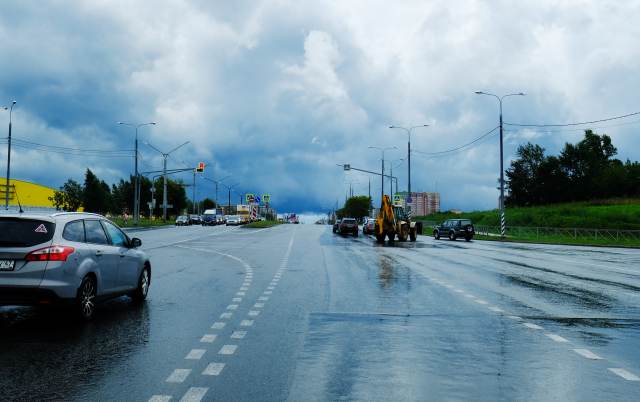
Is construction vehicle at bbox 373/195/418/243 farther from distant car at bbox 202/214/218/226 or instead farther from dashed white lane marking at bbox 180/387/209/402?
distant car at bbox 202/214/218/226

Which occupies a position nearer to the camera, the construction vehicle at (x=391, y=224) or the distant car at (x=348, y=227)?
the construction vehicle at (x=391, y=224)

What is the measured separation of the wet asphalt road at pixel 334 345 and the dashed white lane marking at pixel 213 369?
0.10 ft

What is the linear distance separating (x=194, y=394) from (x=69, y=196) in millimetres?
96121

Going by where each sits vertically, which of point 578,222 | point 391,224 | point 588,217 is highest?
point 588,217

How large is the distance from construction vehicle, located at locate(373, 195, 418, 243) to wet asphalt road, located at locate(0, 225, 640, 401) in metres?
28.6

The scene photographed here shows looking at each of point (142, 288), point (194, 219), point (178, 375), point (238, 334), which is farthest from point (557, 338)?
point (194, 219)

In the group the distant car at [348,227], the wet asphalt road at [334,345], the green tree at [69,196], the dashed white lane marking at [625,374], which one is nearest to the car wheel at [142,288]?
the wet asphalt road at [334,345]

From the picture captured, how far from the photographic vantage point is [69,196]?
96.2 metres

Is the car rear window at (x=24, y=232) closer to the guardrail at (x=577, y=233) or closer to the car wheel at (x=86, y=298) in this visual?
the car wheel at (x=86, y=298)

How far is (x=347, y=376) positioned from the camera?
661 centimetres

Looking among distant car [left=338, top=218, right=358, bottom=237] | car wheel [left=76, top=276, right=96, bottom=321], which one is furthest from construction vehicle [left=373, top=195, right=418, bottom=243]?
car wheel [left=76, top=276, right=96, bottom=321]

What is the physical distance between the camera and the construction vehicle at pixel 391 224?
44625 mm

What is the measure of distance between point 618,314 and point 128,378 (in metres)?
8.22

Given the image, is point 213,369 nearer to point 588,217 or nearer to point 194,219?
point 588,217
